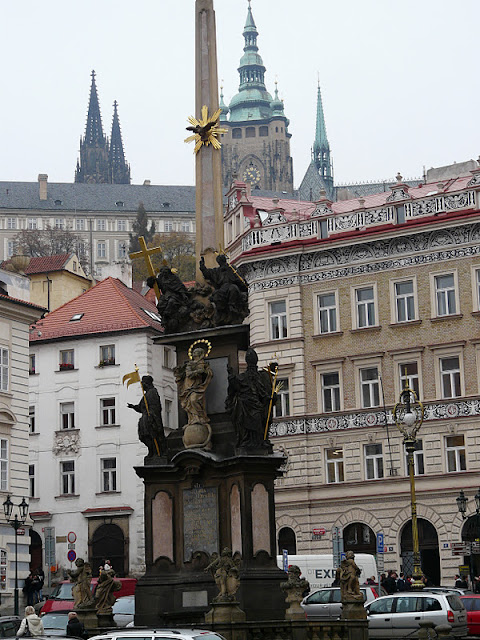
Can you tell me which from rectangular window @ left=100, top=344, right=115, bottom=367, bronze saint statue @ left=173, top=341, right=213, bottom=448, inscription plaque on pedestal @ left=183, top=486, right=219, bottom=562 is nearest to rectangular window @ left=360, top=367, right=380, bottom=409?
rectangular window @ left=100, top=344, right=115, bottom=367

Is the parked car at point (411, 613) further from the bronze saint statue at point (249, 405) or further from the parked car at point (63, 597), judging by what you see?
the bronze saint statue at point (249, 405)

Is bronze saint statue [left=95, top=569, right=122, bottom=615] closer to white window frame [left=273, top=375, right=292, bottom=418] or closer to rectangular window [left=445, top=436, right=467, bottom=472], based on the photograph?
rectangular window [left=445, top=436, right=467, bottom=472]

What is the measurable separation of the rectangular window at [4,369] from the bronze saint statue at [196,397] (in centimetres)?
2133

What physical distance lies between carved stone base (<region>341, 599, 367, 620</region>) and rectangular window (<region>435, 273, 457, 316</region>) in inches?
1029

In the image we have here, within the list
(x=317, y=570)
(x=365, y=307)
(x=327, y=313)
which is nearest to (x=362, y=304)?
(x=365, y=307)

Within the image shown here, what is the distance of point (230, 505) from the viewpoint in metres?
22.4

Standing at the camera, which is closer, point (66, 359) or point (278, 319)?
point (278, 319)

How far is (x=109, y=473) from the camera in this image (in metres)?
54.4

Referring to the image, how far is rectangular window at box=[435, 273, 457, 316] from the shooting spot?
1847 inches

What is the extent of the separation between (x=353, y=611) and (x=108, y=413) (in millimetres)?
34432

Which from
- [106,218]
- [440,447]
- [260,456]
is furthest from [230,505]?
[106,218]

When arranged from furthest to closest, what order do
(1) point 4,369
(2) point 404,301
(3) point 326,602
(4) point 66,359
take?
1. (4) point 66,359
2. (2) point 404,301
3. (1) point 4,369
4. (3) point 326,602

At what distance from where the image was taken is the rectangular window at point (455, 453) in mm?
45688

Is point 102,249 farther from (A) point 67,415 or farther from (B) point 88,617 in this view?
(B) point 88,617
